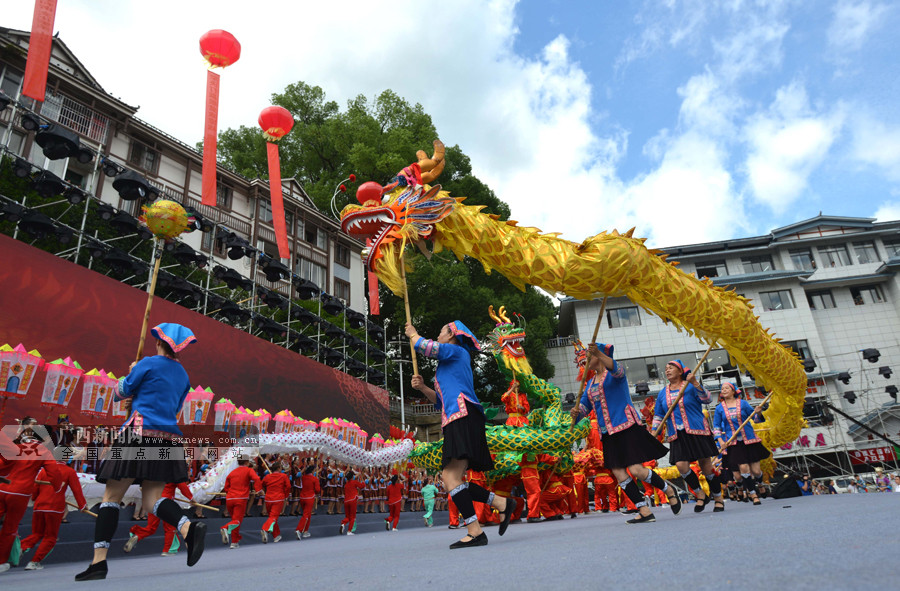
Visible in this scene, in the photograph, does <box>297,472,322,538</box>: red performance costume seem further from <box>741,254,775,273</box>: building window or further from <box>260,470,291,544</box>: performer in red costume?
<box>741,254,775,273</box>: building window

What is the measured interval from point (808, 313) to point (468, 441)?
28.6 metres

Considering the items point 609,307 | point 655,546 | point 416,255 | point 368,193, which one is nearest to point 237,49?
point 368,193

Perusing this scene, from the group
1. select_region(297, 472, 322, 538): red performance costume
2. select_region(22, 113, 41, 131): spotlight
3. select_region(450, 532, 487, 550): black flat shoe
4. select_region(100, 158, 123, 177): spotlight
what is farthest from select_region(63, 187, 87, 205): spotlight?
select_region(450, 532, 487, 550): black flat shoe

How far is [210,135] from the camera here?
10.9 metres

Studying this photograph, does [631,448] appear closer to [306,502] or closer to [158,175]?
[306,502]

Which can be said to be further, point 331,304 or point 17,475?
point 331,304

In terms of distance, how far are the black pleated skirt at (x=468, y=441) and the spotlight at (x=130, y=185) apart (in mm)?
12550

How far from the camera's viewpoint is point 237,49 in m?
9.48

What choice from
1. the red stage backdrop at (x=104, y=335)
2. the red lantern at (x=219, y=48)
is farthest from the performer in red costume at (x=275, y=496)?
the red lantern at (x=219, y=48)

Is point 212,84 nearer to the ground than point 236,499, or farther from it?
farther from it

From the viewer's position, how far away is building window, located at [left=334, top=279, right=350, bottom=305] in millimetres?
26312

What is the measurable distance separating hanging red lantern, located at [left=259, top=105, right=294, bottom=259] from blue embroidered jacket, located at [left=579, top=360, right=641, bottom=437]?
7.91 meters

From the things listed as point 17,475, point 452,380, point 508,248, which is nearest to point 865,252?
point 508,248

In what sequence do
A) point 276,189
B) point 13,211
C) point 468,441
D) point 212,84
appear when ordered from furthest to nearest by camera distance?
point 276,189 → point 13,211 → point 212,84 → point 468,441
